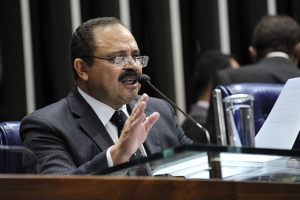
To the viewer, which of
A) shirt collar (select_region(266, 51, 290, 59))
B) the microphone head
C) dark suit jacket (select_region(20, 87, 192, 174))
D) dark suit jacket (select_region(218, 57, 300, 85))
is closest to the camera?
dark suit jacket (select_region(20, 87, 192, 174))

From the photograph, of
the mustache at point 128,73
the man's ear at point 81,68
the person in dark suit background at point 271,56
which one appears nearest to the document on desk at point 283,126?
the mustache at point 128,73

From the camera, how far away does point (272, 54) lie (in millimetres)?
4234

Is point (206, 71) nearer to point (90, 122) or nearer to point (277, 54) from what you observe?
point (277, 54)

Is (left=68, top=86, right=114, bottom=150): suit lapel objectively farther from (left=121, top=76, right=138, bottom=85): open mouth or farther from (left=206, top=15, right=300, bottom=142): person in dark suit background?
(left=206, top=15, right=300, bottom=142): person in dark suit background

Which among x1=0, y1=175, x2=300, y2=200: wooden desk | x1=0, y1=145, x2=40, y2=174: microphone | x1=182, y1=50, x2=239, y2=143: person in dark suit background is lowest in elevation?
x1=182, y1=50, x2=239, y2=143: person in dark suit background

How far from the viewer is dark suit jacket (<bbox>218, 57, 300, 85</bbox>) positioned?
4.05 metres

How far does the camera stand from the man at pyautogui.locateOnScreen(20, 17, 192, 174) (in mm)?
2559

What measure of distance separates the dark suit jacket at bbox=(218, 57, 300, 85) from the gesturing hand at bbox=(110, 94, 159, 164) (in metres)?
2.05

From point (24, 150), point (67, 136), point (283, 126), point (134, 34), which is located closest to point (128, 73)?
point (67, 136)

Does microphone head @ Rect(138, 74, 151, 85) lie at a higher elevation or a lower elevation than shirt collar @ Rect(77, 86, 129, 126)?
higher

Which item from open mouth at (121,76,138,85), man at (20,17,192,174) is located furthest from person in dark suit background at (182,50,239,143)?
open mouth at (121,76,138,85)

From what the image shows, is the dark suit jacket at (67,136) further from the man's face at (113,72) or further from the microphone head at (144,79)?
the microphone head at (144,79)

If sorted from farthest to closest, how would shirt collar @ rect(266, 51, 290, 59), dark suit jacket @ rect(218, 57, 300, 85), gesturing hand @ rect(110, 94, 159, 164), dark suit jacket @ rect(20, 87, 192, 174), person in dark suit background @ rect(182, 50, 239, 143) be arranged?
person in dark suit background @ rect(182, 50, 239, 143) → shirt collar @ rect(266, 51, 290, 59) → dark suit jacket @ rect(218, 57, 300, 85) → dark suit jacket @ rect(20, 87, 192, 174) → gesturing hand @ rect(110, 94, 159, 164)

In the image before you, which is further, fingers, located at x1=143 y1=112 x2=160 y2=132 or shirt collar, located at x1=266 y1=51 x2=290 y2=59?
shirt collar, located at x1=266 y1=51 x2=290 y2=59
